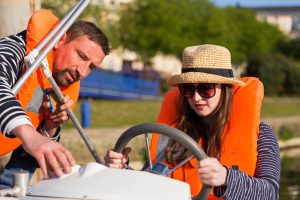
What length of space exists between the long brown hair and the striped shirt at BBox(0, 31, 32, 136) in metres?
0.81

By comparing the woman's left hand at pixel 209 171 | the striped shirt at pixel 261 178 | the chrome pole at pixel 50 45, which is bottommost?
the striped shirt at pixel 261 178

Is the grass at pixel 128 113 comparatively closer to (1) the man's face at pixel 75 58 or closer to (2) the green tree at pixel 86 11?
(2) the green tree at pixel 86 11

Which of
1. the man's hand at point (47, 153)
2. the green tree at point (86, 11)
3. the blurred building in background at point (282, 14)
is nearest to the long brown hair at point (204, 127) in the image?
the man's hand at point (47, 153)

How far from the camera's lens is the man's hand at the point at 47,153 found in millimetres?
2512

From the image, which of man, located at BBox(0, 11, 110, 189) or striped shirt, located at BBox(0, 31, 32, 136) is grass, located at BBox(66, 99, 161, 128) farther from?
striped shirt, located at BBox(0, 31, 32, 136)

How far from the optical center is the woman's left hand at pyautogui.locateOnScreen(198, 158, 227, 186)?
287cm

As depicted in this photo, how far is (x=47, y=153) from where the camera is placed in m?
2.51

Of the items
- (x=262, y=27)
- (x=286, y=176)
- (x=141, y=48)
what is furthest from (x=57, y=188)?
(x=262, y=27)

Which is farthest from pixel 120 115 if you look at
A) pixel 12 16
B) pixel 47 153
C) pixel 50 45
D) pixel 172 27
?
pixel 172 27

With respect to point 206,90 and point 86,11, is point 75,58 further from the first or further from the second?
point 86,11

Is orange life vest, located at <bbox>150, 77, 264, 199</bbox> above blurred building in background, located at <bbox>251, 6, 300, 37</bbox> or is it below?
above

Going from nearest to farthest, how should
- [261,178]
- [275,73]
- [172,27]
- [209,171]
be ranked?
[209,171] < [261,178] < [275,73] < [172,27]

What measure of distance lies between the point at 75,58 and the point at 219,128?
0.77m

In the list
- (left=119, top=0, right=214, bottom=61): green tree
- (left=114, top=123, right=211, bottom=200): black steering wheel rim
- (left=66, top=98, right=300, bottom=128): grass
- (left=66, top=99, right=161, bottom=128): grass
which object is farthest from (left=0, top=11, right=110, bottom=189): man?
(left=119, top=0, right=214, bottom=61): green tree
